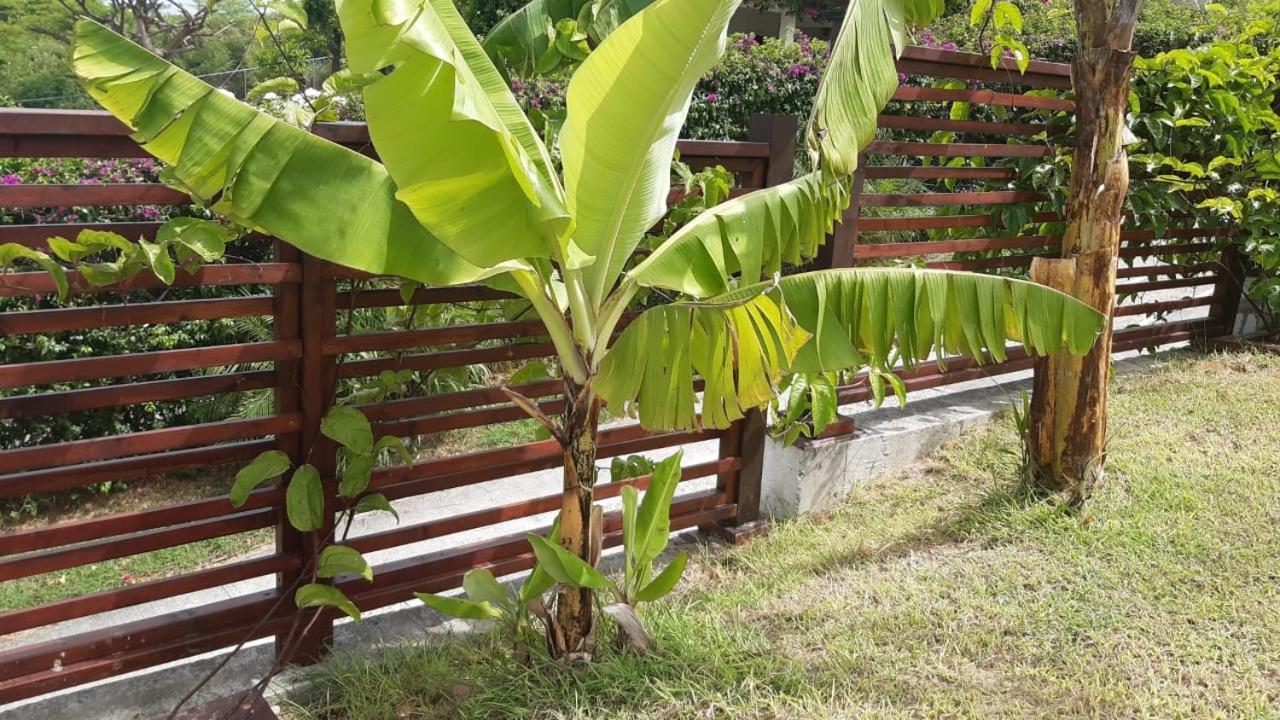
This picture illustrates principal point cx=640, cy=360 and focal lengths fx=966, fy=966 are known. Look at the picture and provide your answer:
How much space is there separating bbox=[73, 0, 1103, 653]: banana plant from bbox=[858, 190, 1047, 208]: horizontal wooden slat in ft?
5.20

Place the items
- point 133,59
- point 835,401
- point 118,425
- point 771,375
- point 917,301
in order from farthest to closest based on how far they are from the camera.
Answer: point 118,425 < point 835,401 < point 917,301 < point 771,375 < point 133,59

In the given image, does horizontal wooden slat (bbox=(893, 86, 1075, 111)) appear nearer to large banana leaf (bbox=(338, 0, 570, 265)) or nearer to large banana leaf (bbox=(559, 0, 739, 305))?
large banana leaf (bbox=(559, 0, 739, 305))

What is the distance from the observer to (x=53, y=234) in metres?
2.80

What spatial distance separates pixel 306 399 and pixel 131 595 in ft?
2.66

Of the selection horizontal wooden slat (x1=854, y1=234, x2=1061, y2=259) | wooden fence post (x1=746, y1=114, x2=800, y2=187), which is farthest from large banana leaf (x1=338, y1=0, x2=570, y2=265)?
horizontal wooden slat (x1=854, y1=234, x2=1061, y2=259)

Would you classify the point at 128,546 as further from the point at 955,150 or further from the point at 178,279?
the point at 955,150

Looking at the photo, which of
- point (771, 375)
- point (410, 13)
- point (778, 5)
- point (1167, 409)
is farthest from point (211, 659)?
point (778, 5)

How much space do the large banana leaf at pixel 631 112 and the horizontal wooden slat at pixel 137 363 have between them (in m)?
1.16

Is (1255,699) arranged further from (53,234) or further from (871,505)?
(53,234)

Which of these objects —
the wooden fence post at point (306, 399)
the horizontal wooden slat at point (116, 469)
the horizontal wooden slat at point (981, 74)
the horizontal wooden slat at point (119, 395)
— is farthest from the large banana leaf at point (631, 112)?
the horizontal wooden slat at point (981, 74)

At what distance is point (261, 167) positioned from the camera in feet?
8.37

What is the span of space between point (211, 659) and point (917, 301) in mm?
2797

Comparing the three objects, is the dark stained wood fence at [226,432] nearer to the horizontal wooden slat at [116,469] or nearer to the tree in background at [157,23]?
the horizontal wooden slat at [116,469]

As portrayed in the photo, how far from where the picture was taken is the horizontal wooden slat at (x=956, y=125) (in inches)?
201
